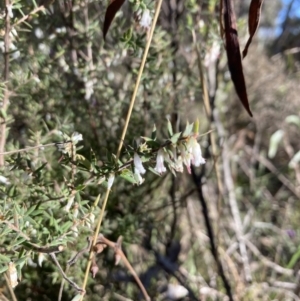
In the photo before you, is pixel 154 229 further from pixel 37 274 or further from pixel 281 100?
pixel 281 100

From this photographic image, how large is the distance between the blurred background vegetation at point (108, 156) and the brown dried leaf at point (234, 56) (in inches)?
7.0

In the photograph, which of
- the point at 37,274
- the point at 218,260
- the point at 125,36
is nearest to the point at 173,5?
the point at 125,36

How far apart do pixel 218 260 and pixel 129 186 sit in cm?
30

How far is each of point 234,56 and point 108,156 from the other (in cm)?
22

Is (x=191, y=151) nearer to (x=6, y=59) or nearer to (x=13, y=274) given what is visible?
(x=13, y=274)

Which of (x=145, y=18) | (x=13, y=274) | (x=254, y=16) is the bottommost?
(x=13, y=274)

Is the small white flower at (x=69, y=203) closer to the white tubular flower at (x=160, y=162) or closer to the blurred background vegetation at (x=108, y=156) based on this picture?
the blurred background vegetation at (x=108, y=156)

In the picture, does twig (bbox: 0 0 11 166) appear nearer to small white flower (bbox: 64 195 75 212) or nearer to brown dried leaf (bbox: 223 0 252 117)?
small white flower (bbox: 64 195 75 212)

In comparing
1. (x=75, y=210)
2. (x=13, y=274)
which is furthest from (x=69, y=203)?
(x=13, y=274)

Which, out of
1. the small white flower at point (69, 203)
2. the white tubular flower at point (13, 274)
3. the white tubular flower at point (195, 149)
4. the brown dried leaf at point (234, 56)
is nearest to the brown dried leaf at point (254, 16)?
the brown dried leaf at point (234, 56)

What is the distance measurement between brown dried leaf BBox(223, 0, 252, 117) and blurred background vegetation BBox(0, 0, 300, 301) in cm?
18

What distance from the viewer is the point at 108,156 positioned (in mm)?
718

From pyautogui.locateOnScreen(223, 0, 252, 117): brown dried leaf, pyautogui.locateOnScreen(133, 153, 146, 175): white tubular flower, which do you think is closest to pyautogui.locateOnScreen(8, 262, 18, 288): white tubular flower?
pyautogui.locateOnScreen(133, 153, 146, 175): white tubular flower

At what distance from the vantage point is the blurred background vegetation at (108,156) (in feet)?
2.78
